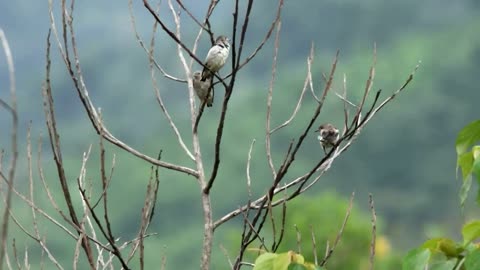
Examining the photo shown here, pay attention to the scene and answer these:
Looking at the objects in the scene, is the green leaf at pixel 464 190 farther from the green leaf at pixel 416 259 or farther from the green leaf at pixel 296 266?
the green leaf at pixel 296 266

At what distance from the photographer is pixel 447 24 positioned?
98.2 metres

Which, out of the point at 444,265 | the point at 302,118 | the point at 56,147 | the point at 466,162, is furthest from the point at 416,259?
the point at 302,118

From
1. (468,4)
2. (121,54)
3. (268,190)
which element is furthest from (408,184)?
(268,190)

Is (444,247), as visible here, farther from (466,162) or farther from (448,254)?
(466,162)

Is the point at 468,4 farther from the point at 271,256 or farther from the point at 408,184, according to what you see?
the point at 271,256

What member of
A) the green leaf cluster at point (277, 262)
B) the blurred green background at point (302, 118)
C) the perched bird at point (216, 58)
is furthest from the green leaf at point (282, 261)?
the blurred green background at point (302, 118)

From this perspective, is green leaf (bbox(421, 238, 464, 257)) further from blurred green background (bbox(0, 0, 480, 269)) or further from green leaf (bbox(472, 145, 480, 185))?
blurred green background (bbox(0, 0, 480, 269))

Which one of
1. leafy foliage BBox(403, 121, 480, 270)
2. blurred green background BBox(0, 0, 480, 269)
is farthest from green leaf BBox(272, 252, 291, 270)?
blurred green background BBox(0, 0, 480, 269)

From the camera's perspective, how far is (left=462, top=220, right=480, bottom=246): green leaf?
2.40 meters

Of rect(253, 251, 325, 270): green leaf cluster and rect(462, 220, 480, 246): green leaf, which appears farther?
rect(253, 251, 325, 270): green leaf cluster

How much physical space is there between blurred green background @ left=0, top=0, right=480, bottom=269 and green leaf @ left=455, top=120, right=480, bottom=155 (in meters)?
45.4

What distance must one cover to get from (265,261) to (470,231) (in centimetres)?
60

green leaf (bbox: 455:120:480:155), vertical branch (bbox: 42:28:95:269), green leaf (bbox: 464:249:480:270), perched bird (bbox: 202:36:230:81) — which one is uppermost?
perched bird (bbox: 202:36:230:81)

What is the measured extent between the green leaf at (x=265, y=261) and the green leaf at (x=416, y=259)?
494 millimetres
